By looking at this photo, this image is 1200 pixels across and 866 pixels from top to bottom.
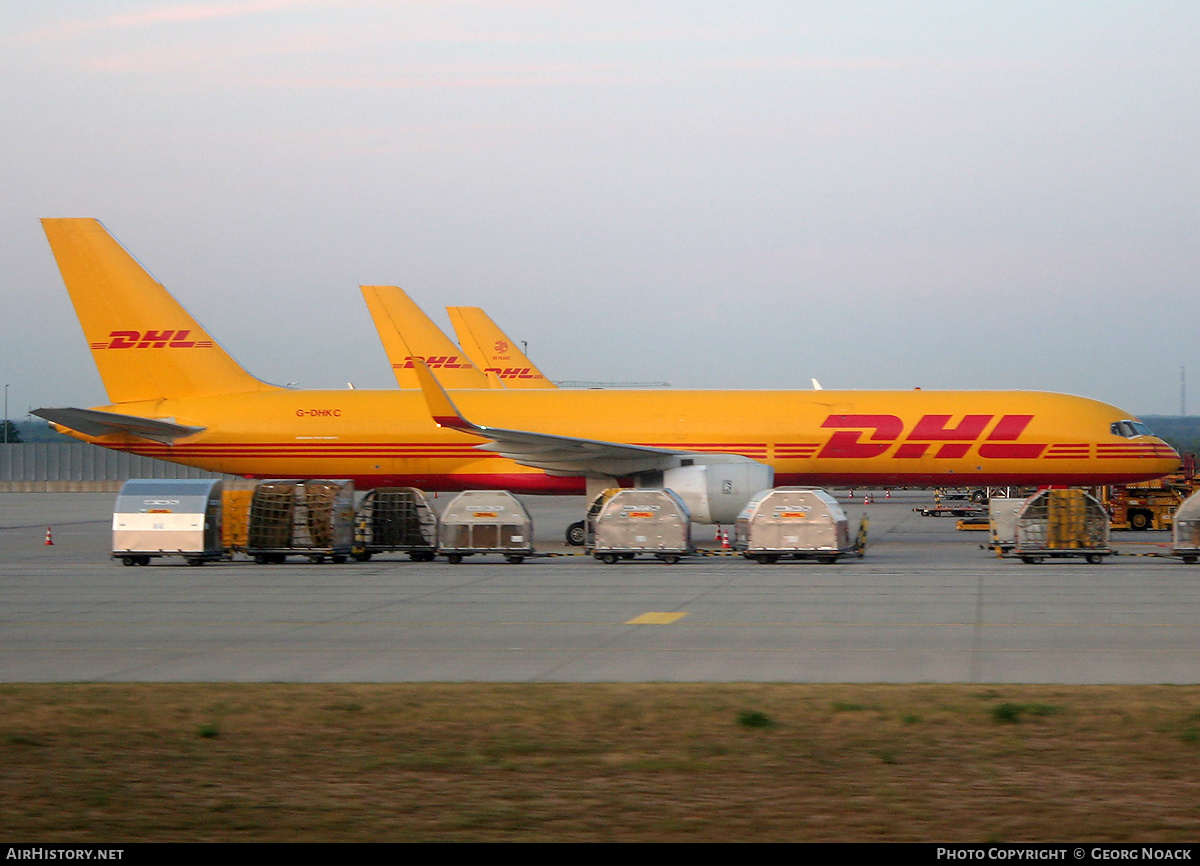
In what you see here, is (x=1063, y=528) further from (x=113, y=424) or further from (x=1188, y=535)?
(x=113, y=424)

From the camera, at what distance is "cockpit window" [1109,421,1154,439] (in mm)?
37062

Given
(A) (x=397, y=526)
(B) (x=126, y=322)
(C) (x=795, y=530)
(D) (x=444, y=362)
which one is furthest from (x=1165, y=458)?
(D) (x=444, y=362)

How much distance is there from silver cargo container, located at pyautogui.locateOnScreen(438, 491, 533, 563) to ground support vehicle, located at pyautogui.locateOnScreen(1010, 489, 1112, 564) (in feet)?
36.4

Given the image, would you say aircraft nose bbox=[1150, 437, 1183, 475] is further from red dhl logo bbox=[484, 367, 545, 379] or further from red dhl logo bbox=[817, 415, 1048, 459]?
red dhl logo bbox=[484, 367, 545, 379]

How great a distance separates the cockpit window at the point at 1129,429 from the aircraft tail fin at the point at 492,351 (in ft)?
112

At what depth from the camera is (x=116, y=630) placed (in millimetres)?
17219

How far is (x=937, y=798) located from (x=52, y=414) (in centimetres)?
3113

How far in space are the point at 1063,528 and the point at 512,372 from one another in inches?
1605

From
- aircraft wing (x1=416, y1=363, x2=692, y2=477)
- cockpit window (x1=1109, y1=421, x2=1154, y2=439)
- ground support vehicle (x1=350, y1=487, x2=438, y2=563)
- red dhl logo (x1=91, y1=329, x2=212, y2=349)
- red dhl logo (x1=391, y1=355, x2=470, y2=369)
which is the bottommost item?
ground support vehicle (x1=350, y1=487, x2=438, y2=563)

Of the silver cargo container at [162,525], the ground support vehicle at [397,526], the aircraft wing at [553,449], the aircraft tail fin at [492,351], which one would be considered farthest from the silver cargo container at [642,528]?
the aircraft tail fin at [492,351]

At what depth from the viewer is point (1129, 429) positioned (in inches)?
1471

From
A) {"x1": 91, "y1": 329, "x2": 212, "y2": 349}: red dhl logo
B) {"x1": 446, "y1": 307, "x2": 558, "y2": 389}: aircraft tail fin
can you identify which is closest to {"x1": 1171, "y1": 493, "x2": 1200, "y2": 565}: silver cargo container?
{"x1": 91, "y1": 329, "x2": 212, "y2": 349}: red dhl logo

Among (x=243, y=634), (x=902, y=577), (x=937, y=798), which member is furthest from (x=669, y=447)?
(x=937, y=798)

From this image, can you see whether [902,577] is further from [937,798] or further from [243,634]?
[937,798]
